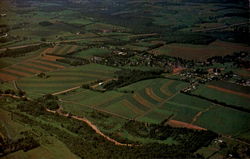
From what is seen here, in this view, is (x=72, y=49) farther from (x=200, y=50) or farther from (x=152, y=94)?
(x=152, y=94)

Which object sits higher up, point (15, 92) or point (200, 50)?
point (200, 50)

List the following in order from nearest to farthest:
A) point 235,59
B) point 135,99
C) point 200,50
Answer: point 135,99 → point 235,59 → point 200,50

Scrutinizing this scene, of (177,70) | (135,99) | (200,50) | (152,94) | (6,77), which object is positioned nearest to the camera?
(135,99)

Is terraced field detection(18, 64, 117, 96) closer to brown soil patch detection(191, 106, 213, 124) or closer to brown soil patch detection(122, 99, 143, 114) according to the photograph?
brown soil patch detection(122, 99, 143, 114)

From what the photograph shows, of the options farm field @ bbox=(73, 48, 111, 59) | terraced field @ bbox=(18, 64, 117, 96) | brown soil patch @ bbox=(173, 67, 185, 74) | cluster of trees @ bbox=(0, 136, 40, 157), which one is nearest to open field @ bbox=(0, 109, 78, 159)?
cluster of trees @ bbox=(0, 136, 40, 157)

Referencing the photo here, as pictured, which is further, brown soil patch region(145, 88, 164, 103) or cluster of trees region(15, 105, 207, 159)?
brown soil patch region(145, 88, 164, 103)

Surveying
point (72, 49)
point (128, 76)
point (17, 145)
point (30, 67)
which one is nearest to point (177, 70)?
point (128, 76)

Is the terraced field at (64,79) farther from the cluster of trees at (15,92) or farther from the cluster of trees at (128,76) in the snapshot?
the cluster of trees at (128,76)
